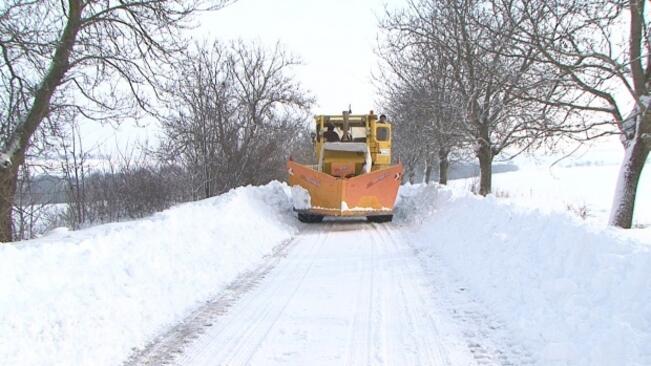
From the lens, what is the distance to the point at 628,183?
10305 millimetres

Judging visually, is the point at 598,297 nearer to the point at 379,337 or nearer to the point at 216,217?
the point at 379,337

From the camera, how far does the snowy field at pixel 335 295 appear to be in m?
4.17

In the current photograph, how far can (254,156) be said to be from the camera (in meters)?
25.8

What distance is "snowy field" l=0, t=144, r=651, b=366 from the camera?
4.17m

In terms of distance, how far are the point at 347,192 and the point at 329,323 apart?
8299mm

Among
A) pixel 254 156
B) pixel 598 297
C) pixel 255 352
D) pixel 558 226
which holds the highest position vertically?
pixel 254 156

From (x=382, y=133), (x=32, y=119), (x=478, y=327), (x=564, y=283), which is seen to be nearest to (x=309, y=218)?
(x=382, y=133)

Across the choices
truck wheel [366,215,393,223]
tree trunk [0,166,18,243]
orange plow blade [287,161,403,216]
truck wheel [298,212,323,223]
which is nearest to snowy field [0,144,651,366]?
tree trunk [0,166,18,243]

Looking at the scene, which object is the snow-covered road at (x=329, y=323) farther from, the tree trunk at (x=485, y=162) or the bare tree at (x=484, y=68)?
the tree trunk at (x=485, y=162)

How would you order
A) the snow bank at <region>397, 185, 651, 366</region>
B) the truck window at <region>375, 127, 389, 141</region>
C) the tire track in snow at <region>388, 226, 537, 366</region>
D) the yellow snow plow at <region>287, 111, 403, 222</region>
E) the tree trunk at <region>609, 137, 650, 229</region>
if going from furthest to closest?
the truck window at <region>375, 127, 389, 141</region>
the yellow snow plow at <region>287, 111, 403, 222</region>
the tree trunk at <region>609, 137, 650, 229</region>
the tire track in snow at <region>388, 226, 537, 366</region>
the snow bank at <region>397, 185, 651, 366</region>

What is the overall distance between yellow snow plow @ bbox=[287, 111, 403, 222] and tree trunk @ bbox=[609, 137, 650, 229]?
5.19 metres

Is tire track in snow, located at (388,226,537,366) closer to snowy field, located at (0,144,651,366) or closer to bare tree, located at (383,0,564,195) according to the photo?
snowy field, located at (0,144,651,366)

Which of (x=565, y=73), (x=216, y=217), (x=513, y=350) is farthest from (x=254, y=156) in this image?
(x=513, y=350)

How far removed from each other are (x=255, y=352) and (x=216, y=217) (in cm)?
645
